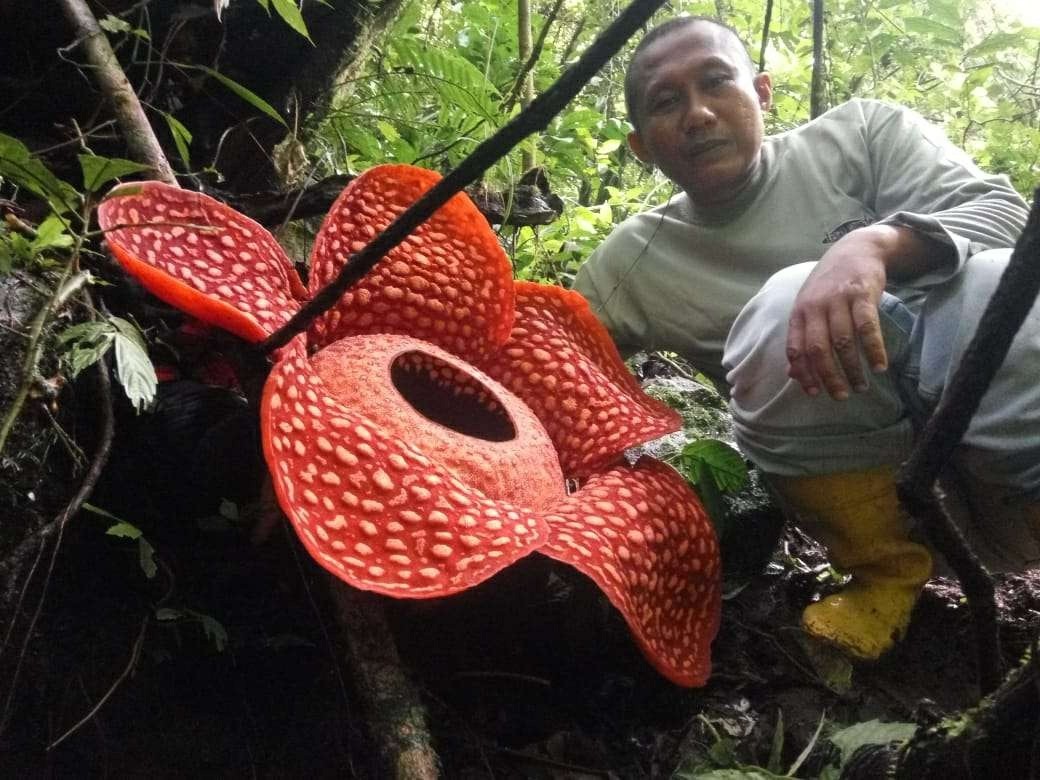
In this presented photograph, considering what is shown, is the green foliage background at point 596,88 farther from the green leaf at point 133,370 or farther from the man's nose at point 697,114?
the green leaf at point 133,370

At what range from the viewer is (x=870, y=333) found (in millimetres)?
1376

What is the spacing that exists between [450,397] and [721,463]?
26.4 inches

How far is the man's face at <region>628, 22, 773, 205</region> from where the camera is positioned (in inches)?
82.3

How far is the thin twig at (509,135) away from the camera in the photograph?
0.67m

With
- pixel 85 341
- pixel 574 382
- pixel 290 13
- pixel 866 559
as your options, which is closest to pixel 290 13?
pixel 290 13

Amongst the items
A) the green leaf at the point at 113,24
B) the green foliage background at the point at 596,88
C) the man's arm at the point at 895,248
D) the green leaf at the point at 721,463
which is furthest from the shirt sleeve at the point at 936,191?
the green leaf at the point at 113,24

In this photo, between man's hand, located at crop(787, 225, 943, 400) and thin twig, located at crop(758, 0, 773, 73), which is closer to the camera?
man's hand, located at crop(787, 225, 943, 400)

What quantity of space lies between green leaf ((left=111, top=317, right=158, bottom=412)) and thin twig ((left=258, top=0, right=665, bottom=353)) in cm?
30

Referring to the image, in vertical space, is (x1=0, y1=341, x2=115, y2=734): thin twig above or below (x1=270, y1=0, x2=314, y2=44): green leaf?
below

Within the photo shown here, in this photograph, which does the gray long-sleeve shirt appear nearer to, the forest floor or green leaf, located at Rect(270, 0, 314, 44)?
the forest floor

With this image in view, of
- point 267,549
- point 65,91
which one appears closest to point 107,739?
point 267,549

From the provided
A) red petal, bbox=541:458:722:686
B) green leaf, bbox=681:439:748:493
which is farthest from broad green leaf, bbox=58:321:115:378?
green leaf, bbox=681:439:748:493

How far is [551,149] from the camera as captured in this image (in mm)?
3115

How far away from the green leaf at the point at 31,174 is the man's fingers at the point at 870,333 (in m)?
1.28
